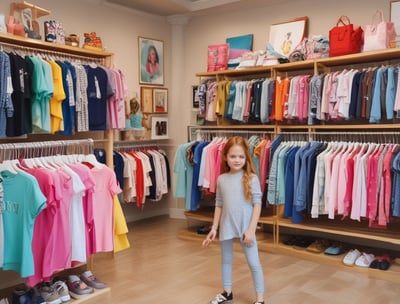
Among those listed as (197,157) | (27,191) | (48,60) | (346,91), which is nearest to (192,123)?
(197,157)

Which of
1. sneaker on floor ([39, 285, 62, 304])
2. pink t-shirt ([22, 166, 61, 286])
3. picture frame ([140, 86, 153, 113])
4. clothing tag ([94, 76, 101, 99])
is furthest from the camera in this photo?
picture frame ([140, 86, 153, 113])

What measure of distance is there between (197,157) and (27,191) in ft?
7.79

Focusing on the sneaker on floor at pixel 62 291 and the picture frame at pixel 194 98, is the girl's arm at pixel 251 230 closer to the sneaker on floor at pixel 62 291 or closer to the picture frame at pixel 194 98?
the sneaker on floor at pixel 62 291

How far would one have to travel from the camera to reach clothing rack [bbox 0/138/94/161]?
3170 millimetres

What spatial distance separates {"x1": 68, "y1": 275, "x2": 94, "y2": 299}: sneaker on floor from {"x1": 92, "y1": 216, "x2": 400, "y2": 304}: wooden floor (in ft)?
0.68

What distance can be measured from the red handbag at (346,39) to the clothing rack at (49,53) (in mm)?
2302

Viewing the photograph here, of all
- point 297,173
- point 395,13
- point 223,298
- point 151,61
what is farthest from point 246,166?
point 151,61

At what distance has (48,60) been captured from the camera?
3.46 meters

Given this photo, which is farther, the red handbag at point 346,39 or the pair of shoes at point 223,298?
the red handbag at point 346,39

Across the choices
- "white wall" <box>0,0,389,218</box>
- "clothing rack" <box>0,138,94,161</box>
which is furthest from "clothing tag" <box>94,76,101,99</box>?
"white wall" <box>0,0,389,218</box>

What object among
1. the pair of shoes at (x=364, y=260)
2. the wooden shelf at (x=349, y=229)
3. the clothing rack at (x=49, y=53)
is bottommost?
the pair of shoes at (x=364, y=260)

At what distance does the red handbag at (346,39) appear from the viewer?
4168 millimetres

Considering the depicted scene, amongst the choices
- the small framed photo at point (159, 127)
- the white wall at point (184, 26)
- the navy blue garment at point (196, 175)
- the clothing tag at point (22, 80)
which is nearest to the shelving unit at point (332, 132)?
the navy blue garment at point (196, 175)

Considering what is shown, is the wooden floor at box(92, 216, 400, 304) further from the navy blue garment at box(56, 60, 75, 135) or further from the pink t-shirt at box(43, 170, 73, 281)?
the navy blue garment at box(56, 60, 75, 135)
